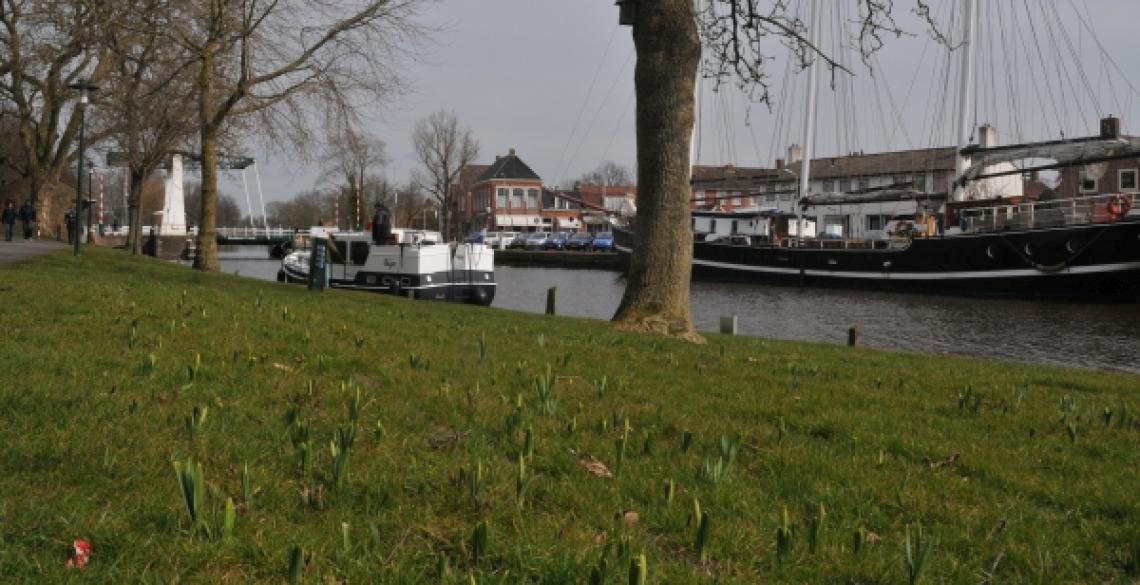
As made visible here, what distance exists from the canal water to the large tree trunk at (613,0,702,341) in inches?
522

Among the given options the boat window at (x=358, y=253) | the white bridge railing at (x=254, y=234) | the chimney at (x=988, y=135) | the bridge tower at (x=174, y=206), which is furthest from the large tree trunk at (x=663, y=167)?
the white bridge railing at (x=254, y=234)

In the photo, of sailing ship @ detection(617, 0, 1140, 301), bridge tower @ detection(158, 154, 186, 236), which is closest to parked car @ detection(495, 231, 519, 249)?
sailing ship @ detection(617, 0, 1140, 301)

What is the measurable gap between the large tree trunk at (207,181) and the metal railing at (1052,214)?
3353cm

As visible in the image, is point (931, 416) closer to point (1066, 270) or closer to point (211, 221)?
point (211, 221)

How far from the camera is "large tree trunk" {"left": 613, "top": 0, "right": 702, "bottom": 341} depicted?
461 inches

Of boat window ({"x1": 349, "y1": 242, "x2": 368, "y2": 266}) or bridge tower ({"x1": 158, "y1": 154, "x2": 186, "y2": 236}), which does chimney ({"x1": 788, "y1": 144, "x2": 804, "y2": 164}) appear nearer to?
bridge tower ({"x1": 158, "y1": 154, "x2": 186, "y2": 236})

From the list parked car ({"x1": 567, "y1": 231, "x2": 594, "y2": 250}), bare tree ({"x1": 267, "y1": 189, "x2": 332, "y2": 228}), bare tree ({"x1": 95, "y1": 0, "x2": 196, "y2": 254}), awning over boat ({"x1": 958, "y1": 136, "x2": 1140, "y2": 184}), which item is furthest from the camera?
bare tree ({"x1": 267, "y1": 189, "x2": 332, "y2": 228})

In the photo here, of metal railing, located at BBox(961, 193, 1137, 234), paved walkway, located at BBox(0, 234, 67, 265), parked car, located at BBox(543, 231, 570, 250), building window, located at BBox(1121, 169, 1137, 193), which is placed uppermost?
building window, located at BBox(1121, 169, 1137, 193)

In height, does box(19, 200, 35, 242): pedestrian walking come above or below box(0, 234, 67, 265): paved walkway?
above

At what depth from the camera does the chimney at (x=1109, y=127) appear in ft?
131

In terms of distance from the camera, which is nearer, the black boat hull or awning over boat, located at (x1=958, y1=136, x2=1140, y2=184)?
the black boat hull

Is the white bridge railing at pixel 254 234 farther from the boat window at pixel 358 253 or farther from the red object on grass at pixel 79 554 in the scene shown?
the red object on grass at pixel 79 554

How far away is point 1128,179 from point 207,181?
61.6 metres

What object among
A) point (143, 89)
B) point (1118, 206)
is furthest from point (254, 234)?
point (1118, 206)
